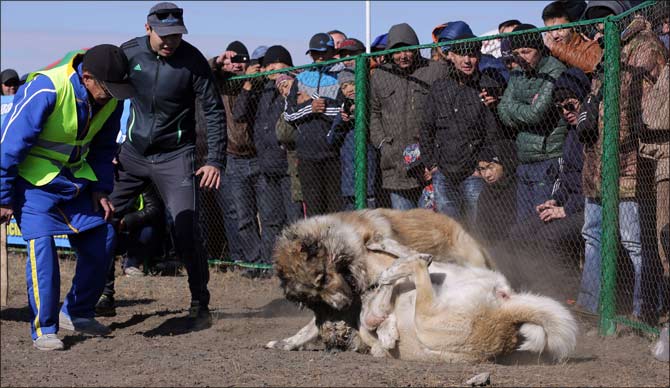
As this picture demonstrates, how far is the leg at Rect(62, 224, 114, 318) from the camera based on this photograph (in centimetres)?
714

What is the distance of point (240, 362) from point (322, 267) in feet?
2.59

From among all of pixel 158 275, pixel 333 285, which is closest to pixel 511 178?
pixel 333 285

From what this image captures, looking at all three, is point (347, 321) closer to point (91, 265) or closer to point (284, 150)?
point (91, 265)

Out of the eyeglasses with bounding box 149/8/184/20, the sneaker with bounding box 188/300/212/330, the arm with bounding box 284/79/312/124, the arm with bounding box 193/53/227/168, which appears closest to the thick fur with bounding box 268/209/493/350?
the sneaker with bounding box 188/300/212/330

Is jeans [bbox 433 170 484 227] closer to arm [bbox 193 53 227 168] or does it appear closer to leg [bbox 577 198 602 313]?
leg [bbox 577 198 602 313]

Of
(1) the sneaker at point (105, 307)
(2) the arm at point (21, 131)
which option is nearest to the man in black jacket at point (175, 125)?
(1) the sneaker at point (105, 307)

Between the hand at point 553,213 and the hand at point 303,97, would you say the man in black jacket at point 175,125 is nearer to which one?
the hand at point 303,97

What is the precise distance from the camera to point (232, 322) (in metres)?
7.95

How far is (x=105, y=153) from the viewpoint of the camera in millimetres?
7301

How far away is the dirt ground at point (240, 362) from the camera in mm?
5328

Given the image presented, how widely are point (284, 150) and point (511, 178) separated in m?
3.04

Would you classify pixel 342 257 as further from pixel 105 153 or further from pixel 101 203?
pixel 105 153

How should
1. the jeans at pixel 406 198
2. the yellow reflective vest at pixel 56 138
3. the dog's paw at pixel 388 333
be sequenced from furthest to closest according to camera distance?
1. the jeans at pixel 406 198
2. the yellow reflective vest at pixel 56 138
3. the dog's paw at pixel 388 333

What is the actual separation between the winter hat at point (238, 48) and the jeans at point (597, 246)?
5160 millimetres
